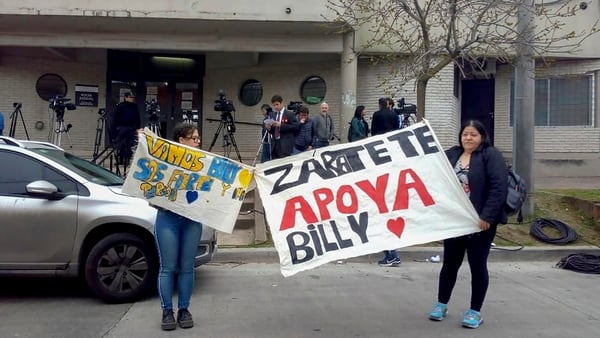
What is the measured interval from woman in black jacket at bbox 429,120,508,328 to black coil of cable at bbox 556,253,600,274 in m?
3.32

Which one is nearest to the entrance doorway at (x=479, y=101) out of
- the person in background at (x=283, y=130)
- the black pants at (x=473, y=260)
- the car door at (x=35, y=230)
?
the person in background at (x=283, y=130)

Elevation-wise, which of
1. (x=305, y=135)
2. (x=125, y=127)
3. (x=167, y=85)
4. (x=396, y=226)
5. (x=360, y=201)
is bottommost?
(x=396, y=226)

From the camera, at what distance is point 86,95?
1677cm

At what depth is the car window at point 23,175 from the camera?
621cm

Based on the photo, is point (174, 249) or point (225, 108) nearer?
point (174, 249)

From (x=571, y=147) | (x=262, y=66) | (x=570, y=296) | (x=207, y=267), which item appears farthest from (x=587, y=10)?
(x=207, y=267)

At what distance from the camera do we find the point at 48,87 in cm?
1641

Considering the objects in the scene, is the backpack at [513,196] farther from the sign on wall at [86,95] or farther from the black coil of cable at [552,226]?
the sign on wall at [86,95]

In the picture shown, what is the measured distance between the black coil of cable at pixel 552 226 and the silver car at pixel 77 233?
6.06 metres

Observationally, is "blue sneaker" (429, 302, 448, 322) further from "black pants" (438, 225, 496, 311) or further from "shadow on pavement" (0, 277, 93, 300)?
"shadow on pavement" (0, 277, 93, 300)

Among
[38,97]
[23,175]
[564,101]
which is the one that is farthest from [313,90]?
[23,175]

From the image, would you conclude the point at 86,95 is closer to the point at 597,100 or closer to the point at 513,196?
the point at 597,100

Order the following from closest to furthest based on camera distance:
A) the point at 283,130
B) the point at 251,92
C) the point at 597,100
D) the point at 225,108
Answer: the point at 283,130, the point at 225,108, the point at 597,100, the point at 251,92

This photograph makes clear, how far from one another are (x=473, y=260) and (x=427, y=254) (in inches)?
141
